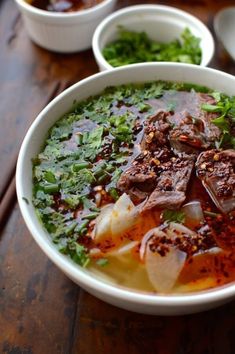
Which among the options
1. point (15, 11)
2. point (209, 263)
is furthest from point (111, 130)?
point (15, 11)

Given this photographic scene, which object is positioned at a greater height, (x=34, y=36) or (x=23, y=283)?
(x=34, y=36)

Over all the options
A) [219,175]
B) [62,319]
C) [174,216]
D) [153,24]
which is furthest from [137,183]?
[153,24]

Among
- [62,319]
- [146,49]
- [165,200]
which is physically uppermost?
[165,200]

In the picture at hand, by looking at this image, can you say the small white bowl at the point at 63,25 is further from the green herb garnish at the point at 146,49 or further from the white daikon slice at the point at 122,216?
the white daikon slice at the point at 122,216

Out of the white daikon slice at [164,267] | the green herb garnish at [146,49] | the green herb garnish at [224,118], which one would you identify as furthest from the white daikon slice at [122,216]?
the green herb garnish at [146,49]

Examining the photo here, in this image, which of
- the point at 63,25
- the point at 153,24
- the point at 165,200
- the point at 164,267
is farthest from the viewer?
the point at 153,24

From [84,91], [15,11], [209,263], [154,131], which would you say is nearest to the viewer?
[209,263]

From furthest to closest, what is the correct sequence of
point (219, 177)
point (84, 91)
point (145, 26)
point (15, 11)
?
point (15, 11), point (145, 26), point (84, 91), point (219, 177)

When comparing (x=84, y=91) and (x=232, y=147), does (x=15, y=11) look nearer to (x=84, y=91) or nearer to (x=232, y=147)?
(x=84, y=91)

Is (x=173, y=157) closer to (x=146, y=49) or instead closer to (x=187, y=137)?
(x=187, y=137)
